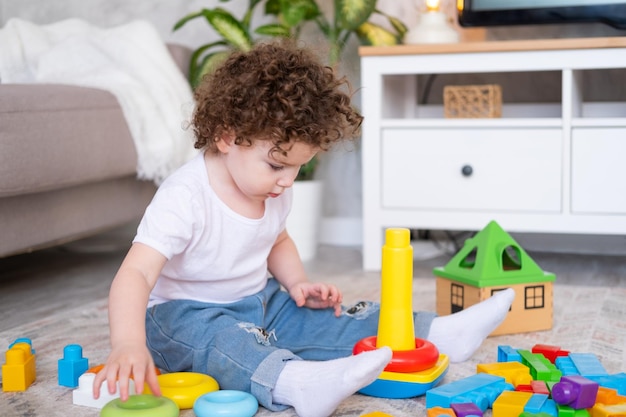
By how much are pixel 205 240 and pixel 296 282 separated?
0.20 metres

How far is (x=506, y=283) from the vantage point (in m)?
1.32

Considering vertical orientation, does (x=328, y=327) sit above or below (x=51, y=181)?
below

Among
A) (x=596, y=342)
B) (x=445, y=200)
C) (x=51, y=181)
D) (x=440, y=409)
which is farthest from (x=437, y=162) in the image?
(x=440, y=409)

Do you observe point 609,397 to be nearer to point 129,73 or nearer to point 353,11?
point 353,11

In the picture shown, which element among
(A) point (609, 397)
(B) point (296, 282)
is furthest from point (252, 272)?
(A) point (609, 397)

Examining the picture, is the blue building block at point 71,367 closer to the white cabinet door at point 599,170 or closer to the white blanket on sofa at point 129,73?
the white blanket on sofa at point 129,73

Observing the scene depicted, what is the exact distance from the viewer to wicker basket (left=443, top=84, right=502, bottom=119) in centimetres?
190

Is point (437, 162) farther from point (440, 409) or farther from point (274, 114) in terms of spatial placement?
point (440, 409)

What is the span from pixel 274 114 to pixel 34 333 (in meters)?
0.67

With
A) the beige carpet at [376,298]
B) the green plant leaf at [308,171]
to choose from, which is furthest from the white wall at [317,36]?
the beige carpet at [376,298]

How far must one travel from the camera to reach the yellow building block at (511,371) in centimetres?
99

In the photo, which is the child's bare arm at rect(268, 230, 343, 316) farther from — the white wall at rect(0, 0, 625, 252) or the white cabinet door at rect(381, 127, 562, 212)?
the white wall at rect(0, 0, 625, 252)

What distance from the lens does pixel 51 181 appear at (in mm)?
1478

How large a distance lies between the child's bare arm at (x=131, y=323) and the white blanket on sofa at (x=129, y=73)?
2.80ft
